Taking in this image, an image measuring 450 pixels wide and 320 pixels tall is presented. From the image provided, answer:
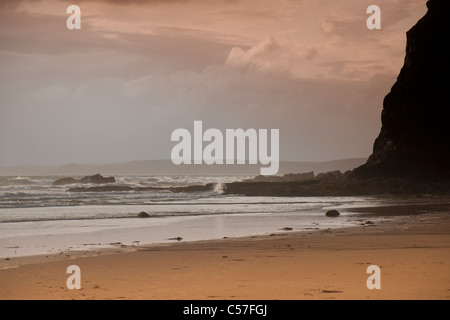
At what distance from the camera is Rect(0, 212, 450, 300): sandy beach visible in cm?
899

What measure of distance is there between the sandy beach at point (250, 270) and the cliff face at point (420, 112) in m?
31.9

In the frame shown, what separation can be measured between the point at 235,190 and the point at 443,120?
1884cm

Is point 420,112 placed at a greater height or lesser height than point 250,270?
greater

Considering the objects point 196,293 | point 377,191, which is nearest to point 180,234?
point 196,293

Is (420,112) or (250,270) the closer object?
(250,270)

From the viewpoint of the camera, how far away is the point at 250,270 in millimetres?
11164

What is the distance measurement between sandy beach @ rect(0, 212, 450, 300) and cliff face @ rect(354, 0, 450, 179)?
31.9 m

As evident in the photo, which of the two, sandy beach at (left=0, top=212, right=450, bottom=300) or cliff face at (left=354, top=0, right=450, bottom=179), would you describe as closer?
sandy beach at (left=0, top=212, right=450, bottom=300)

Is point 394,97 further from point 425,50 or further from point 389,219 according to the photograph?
point 389,219

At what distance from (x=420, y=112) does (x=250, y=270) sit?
41011 mm

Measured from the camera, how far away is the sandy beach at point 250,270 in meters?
8.99

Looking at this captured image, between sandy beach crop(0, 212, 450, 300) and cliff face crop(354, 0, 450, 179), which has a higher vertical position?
cliff face crop(354, 0, 450, 179)

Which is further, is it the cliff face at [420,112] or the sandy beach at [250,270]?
the cliff face at [420,112]
